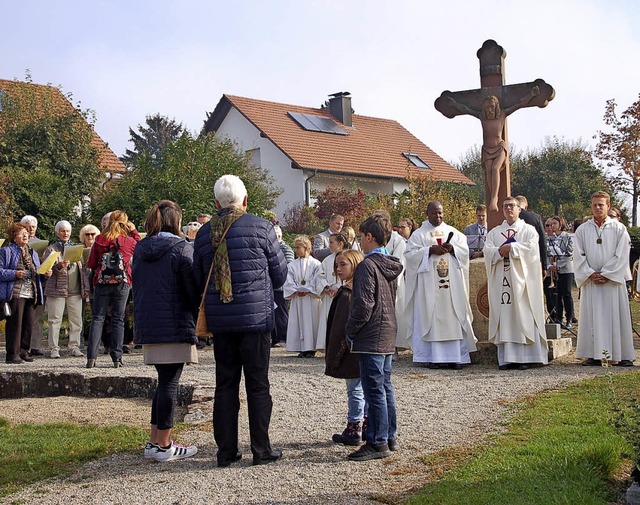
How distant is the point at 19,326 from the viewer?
12242mm

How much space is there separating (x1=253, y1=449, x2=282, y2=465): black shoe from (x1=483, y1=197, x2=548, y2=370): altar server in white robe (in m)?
5.34

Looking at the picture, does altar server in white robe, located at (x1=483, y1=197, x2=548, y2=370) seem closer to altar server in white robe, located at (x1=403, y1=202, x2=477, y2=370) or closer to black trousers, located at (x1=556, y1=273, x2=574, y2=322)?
altar server in white robe, located at (x1=403, y1=202, x2=477, y2=370)


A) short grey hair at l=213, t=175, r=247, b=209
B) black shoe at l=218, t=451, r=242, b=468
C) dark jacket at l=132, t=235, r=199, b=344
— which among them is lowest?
black shoe at l=218, t=451, r=242, b=468

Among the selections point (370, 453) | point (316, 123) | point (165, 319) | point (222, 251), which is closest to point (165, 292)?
point (165, 319)

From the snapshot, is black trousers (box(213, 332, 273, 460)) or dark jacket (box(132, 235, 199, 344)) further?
dark jacket (box(132, 235, 199, 344))

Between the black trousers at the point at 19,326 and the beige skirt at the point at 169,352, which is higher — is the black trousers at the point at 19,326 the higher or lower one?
the higher one

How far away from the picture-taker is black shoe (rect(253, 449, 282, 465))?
6.25 metres

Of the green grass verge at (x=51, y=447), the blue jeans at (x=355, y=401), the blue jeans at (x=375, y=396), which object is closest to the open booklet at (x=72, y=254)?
the green grass verge at (x=51, y=447)

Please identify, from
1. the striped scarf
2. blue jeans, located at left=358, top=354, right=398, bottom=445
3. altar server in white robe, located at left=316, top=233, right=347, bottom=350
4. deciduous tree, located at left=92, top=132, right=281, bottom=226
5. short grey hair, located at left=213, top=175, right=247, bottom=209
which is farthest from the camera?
deciduous tree, located at left=92, top=132, right=281, bottom=226

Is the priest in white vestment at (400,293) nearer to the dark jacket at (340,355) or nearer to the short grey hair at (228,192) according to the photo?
the dark jacket at (340,355)

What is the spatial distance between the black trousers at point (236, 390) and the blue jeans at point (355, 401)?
28.0 inches

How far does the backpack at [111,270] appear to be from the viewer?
10852 millimetres

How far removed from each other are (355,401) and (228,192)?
179 centimetres

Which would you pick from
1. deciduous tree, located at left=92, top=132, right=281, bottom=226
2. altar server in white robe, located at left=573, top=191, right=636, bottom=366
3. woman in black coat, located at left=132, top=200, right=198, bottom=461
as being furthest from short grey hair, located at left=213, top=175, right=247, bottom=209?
deciduous tree, located at left=92, top=132, right=281, bottom=226
